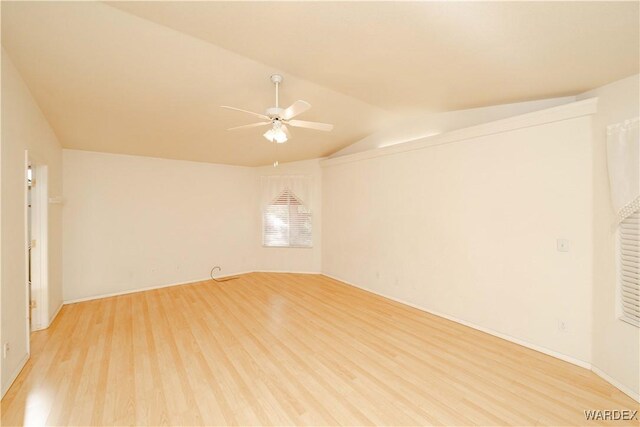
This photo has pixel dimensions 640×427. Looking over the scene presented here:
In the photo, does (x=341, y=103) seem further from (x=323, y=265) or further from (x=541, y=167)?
(x=323, y=265)

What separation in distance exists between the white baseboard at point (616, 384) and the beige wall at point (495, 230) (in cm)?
14

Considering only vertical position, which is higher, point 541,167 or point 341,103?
point 341,103

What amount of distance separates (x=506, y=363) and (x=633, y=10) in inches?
117

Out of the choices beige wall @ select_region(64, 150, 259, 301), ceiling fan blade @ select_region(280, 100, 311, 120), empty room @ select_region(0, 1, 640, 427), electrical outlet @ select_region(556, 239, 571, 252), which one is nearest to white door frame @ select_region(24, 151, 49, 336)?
empty room @ select_region(0, 1, 640, 427)

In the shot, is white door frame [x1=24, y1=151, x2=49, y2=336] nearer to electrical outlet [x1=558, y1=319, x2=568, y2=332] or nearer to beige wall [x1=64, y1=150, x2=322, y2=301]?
beige wall [x1=64, y1=150, x2=322, y2=301]

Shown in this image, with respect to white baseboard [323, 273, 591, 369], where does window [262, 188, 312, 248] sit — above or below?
above

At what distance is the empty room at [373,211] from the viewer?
187cm

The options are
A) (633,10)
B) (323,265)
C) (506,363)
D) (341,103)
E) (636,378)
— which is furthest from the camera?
(323,265)

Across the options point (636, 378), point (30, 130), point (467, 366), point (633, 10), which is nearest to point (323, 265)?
point (467, 366)

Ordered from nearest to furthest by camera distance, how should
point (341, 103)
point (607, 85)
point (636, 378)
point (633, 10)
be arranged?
point (633, 10) < point (636, 378) < point (607, 85) < point (341, 103)

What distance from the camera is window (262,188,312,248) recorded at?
20.4ft

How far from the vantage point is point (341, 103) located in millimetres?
3395

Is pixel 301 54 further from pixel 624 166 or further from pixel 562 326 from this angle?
pixel 562 326

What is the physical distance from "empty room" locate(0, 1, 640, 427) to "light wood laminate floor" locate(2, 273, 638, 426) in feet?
0.08
